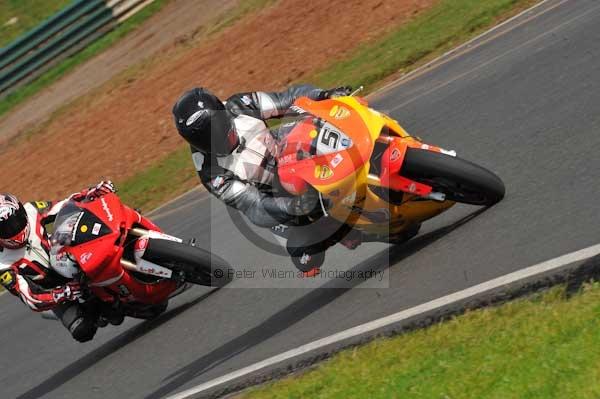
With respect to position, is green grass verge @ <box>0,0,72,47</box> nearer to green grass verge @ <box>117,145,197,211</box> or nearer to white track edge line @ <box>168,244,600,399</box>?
green grass verge @ <box>117,145,197,211</box>

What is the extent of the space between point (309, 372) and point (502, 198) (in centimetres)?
198

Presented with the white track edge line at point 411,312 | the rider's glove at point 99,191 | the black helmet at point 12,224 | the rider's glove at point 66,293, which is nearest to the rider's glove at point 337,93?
the white track edge line at point 411,312

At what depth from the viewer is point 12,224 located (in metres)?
8.44

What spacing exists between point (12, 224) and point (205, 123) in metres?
2.58

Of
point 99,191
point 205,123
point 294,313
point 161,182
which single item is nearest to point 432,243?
point 294,313

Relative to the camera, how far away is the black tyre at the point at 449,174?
6345mm

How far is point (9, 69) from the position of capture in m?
22.5

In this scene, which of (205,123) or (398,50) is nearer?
(205,123)

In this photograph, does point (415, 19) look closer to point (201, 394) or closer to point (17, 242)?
point (17, 242)

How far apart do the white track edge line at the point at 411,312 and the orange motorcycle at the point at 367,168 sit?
2.58 feet

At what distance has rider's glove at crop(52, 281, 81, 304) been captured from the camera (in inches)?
332

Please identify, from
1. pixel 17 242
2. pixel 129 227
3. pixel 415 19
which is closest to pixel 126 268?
pixel 129 227

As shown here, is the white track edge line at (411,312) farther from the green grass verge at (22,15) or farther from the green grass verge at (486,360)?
the green grass verge at (22,15)

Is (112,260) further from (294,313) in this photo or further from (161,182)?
(161,182)
